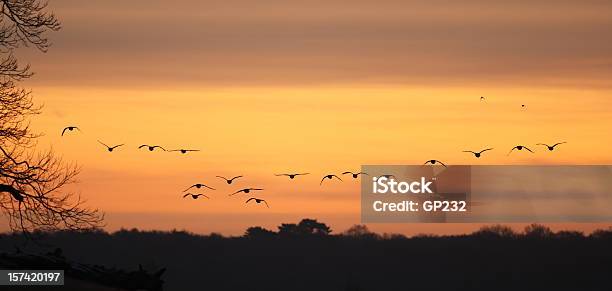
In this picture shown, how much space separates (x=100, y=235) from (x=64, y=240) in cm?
948

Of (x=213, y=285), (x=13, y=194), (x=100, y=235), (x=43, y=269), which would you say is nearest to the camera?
(x=43, y=269)

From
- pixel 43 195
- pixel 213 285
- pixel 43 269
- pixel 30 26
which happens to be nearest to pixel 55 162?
pixel 43 195

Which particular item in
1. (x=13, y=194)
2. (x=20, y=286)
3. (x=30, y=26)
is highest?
(x=30, y=26)

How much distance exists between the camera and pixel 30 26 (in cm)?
6550

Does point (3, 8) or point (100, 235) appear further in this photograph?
point (100, 235)

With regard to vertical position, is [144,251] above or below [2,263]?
above

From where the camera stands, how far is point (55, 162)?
214 feet

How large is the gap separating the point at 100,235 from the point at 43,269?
126 m

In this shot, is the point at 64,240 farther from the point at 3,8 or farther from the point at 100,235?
the point at 3,8

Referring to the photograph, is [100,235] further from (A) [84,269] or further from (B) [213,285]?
(A) [84,269]

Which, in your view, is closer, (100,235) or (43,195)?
(43,195)

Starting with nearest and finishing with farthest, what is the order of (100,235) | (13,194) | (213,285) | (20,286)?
(20,286), (13,194), (100,235), (213,285)

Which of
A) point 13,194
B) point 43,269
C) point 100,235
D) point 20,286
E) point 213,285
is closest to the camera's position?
point 20,286

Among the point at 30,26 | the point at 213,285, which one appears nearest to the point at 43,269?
the point at 30,26
